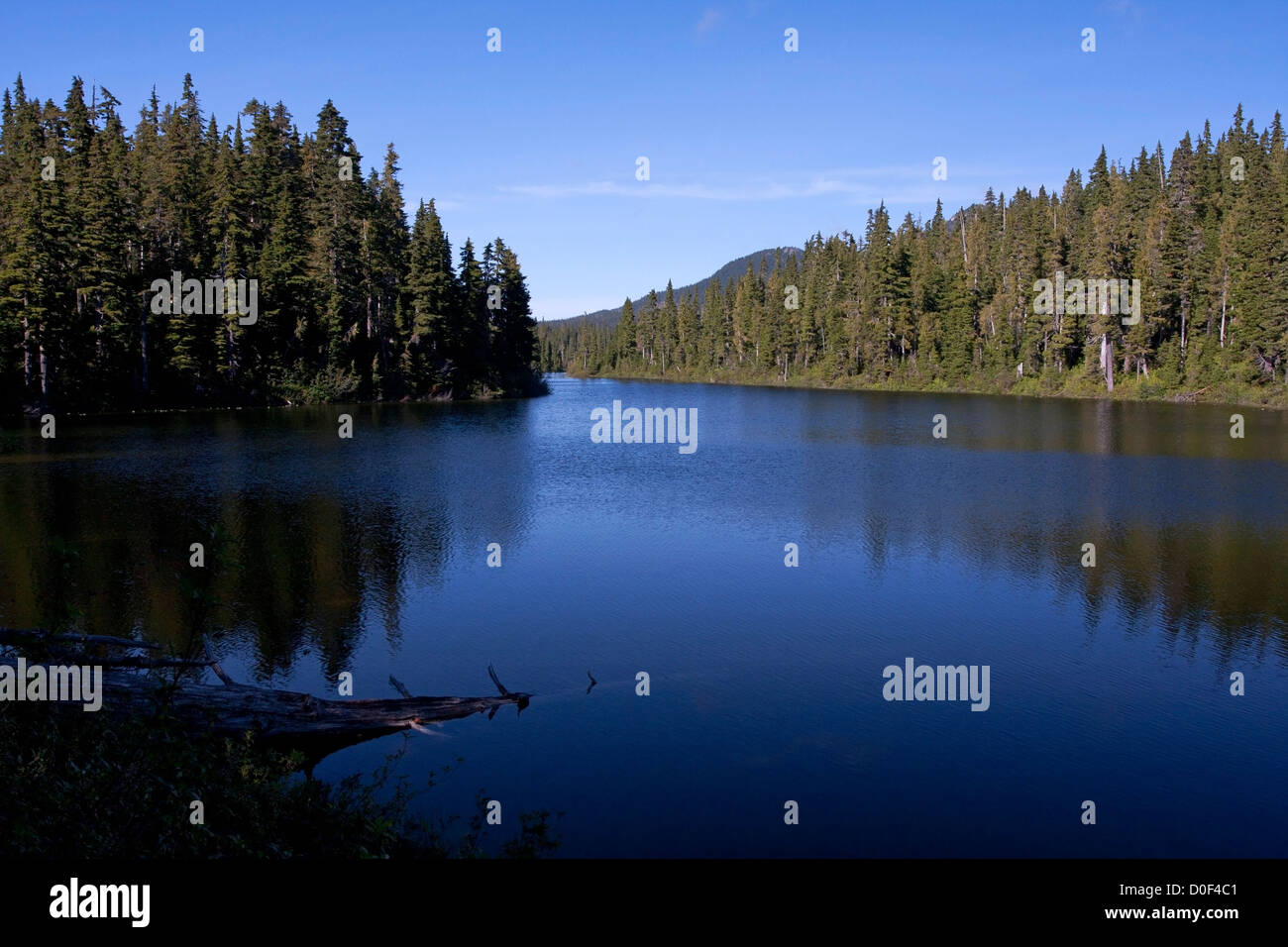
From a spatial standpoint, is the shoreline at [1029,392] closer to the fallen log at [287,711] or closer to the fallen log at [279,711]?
the fallen log at [287,711]

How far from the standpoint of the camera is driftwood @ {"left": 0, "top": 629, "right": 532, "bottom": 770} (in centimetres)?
1039

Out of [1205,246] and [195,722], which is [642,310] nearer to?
[1205,246]

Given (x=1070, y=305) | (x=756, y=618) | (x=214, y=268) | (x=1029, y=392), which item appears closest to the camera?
(x=756, y=618)

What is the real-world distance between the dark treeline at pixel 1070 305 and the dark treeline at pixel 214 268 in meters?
44.2

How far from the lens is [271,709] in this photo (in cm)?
1126

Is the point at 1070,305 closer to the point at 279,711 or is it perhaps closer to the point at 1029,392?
the point at 1029,392

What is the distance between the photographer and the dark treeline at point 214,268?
178 ft

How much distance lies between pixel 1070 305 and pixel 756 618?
73.1 m

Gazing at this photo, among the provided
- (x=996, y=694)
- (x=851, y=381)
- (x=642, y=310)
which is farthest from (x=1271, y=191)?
(x=642, y=310)

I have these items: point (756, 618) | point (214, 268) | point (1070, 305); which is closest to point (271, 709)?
point (756, 618)

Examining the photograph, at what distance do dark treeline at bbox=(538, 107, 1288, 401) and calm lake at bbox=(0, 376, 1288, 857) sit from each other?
118ft

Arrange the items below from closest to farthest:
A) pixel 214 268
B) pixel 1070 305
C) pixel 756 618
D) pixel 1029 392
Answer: pixel 756 618, pixel 214 268, pixel 1070 305, pixel 1029 392

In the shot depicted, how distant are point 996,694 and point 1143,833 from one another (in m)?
4.06
